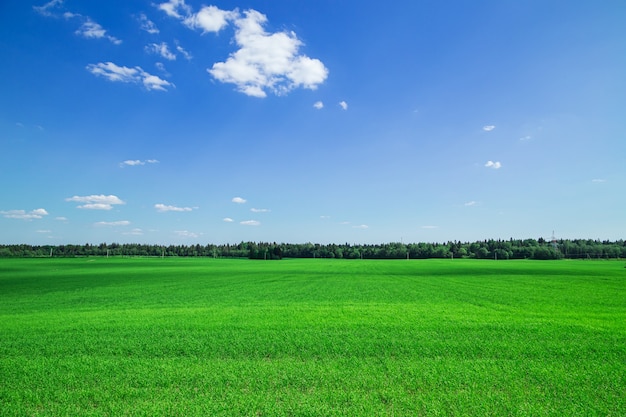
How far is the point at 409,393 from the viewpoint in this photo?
23.1 ft

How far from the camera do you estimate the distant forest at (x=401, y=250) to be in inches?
5556

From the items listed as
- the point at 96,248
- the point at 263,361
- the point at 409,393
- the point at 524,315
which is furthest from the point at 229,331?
the point at 96,248

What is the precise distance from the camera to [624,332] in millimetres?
11383

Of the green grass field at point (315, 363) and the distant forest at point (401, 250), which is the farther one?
the distant forest at point (401, 250)

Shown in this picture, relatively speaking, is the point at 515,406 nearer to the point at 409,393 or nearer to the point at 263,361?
the point at 409,393

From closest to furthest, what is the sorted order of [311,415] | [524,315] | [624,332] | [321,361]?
[311,415], [321,361], [624,332], [524,315]

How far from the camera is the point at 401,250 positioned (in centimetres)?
16038

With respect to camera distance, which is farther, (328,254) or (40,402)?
(328,254)

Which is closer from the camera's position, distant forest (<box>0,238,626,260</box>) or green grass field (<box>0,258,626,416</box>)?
green grass field (<box>0,258,626,416</box>)

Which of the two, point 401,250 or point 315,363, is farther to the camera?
point 401,250

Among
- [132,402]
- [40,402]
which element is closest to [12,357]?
[40,402]

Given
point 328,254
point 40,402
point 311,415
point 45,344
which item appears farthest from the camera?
point 328,254

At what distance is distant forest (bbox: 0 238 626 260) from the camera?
14112cm

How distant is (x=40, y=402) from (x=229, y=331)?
5.60 m
